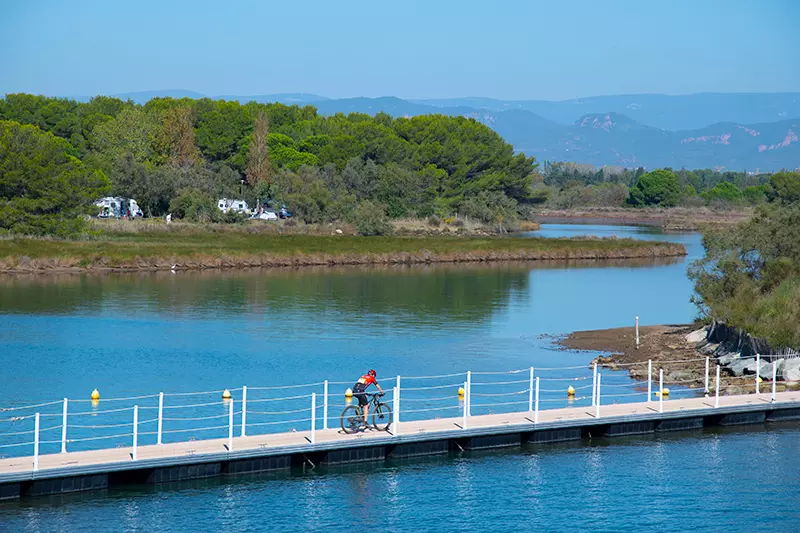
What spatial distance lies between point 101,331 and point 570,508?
30.4m

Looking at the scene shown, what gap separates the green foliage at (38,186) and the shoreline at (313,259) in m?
8.50

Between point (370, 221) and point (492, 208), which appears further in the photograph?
point (492, 208)

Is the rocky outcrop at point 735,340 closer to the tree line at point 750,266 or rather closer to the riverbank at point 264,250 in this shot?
the tree line at point 750,266

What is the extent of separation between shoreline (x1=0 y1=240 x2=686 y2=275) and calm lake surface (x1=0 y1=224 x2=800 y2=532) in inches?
137

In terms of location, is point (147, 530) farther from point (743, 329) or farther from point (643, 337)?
point (643, 337)

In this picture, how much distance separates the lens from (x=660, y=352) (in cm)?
4622

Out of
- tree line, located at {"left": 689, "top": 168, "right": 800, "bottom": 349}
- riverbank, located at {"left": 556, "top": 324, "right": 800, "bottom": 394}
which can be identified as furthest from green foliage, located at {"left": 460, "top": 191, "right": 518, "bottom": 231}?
tree line, located at {"left": 689, "top": 168, "right": 800, "bottom": 349}

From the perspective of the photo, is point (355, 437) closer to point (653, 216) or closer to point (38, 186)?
point (38, 186)

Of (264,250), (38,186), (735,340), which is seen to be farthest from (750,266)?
(38,186)

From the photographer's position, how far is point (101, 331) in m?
51.0

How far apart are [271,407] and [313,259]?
5308cm

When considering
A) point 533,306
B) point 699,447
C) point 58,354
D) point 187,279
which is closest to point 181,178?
point 187,279

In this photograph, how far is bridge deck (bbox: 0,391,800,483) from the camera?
83.3ft

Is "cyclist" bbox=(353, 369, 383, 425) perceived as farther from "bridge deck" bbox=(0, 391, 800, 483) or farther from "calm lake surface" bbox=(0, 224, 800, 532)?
"calm lake surface" bbox=(0, 224, 800, 532)
